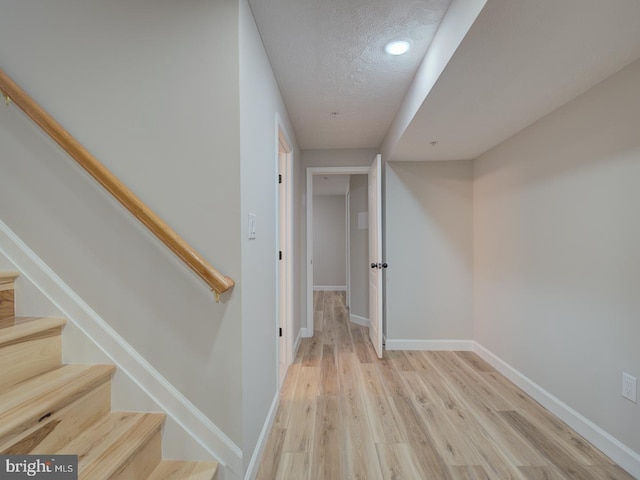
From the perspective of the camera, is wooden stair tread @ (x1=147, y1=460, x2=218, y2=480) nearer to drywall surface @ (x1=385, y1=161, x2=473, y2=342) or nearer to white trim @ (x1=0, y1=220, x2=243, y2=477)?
white trim @ (x1=0, y1=220, x2=243, y2=477)

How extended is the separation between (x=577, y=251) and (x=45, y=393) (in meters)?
2.72

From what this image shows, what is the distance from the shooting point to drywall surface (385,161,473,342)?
3.13 meters

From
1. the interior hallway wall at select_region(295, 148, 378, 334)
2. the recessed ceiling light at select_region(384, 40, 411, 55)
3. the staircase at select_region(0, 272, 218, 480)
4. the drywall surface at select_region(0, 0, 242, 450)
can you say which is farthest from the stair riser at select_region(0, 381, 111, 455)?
the interior hallway wall at select_region(295, 148, 378, 334)

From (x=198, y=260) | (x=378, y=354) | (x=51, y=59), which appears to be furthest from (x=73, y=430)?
(x=378, y=354)

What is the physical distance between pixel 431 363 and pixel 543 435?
3.55 ft

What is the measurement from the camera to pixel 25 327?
3.85ft

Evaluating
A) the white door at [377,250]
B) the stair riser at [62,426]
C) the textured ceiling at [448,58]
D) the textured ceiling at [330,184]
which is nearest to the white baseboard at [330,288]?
the textured ceiling at [330,184]

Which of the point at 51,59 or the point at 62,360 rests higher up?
the point at 51,59

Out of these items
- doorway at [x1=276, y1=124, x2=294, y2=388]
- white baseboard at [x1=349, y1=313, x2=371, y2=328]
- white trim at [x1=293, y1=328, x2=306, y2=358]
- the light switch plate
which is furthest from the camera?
white baseboard at [x1=349, y1=313, x2=371, y2=328]

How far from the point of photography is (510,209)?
2.49 meters

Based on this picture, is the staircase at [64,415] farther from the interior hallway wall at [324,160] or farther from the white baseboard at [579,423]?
the interior hallway wall at [324,160]

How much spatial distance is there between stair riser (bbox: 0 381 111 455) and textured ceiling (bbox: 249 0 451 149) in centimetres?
188

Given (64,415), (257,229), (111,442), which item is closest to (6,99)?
(257,229)

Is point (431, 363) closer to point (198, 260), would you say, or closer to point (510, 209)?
point (510, 209)
